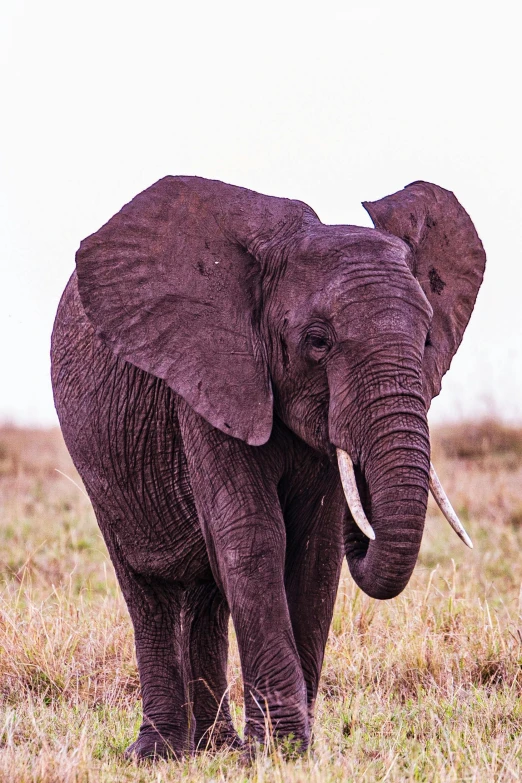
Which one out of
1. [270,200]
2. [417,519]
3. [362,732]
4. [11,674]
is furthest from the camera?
[11,674]

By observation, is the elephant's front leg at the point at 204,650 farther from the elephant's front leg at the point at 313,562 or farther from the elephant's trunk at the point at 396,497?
the elephant's trunk at the point at 396,497

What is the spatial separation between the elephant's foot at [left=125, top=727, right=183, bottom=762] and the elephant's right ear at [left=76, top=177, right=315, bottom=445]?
154 centimetres

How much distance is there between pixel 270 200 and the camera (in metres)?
5.06

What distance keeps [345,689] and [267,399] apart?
2.28 metres

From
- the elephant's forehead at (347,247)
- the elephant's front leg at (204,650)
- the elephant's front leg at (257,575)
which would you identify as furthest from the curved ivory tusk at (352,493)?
the elephant's front leg at (204,650)

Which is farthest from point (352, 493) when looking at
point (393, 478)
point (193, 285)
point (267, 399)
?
point (193, 285)

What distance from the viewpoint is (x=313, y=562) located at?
521 cm

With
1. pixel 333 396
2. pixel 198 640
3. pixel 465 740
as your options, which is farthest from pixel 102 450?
pixel 465 740

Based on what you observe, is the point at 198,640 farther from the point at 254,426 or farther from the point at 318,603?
the point at 254,426

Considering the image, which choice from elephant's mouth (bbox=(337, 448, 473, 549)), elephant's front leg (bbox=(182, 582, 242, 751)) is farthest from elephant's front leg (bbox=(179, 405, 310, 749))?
elephant's front leg (bbox=(182, 582, 242, 751))

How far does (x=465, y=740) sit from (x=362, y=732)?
44 cm

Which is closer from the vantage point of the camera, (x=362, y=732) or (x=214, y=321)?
(x=214, y=321)

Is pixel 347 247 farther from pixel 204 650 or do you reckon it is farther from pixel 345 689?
pixel 345 689

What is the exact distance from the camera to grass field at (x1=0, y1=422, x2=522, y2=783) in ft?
15.6
